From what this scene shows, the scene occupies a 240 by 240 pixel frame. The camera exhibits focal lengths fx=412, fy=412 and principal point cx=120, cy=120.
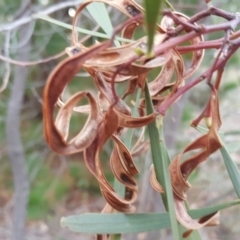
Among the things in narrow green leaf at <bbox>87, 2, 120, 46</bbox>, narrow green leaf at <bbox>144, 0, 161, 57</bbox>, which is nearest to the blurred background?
narrow green leaf at <bbox>87, 2, 120, 46</bbox>

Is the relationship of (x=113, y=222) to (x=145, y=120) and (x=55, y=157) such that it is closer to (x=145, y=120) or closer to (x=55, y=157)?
(x=145, y=120)

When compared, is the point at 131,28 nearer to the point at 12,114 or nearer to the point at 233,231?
the point at 12,114

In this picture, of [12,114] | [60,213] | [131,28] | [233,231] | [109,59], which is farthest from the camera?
[60,213]

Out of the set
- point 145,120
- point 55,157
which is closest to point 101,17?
point 145,120

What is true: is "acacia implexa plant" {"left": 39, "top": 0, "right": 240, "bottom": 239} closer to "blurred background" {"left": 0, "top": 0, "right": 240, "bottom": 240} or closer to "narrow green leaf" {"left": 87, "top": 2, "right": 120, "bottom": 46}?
"narrow green leaf" {"left": 87, "top": 2, "right": 120, "bottom": 46}

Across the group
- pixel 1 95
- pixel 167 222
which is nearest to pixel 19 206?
pixel 1 95

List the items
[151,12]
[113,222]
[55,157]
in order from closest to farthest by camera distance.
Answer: [151,12]
[113,222]
[55,157]
